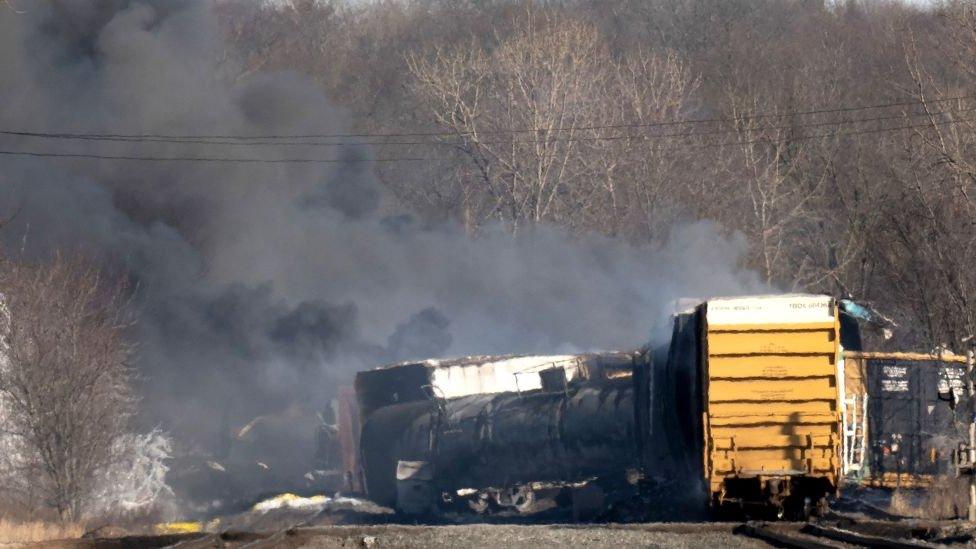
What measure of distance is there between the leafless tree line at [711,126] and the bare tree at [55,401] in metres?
15.6

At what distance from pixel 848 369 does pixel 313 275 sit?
26.5 meters

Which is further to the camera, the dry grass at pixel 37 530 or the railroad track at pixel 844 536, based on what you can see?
the dry grass at pixel 37 530

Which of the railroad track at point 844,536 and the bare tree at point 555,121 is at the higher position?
the bare tree at point 555,121

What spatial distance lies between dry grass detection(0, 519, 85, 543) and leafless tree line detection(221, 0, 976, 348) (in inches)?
605

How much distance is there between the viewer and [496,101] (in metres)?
51.7

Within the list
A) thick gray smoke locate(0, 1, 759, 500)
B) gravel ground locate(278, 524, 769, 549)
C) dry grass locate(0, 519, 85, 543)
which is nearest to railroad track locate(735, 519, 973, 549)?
gravel ground locate(278, 524, 769, 549)

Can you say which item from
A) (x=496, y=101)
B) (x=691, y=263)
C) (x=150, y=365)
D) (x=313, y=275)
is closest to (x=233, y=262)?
(x=313, y=275)

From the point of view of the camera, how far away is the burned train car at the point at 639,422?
55.6ft

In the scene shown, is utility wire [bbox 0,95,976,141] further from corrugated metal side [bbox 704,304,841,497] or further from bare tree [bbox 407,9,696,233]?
corrugated metal side [bbox 704,304,841,497]

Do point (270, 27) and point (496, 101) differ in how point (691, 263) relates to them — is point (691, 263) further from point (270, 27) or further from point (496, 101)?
point (270, 27)

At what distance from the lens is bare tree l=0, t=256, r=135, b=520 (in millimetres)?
24266

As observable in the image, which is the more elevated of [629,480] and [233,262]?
[233,262]

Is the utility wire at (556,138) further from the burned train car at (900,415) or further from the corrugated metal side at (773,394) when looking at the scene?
the corrugated metal side at (773,394)

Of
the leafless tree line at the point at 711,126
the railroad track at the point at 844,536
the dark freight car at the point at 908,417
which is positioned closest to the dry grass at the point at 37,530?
the railroad track at the point at 844,536
